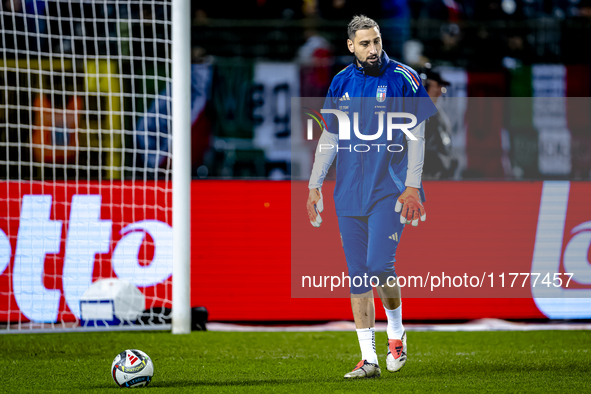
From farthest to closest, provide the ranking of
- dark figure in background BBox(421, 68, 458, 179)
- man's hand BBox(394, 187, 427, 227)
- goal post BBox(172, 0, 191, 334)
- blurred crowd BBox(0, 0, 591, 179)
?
1. blurred crowd BBox(0, 0, 591, 179)
2. dark figure in background BBox(421, 68, 458, 179)
3. goal post BBox(172, 0, 191, 334)
4. man's hand BBox(394, 187, 427, 227)

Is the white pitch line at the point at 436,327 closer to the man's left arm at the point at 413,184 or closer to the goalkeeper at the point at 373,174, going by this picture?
the goalkeeper at the point at 373,174

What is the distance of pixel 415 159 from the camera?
4324 mm

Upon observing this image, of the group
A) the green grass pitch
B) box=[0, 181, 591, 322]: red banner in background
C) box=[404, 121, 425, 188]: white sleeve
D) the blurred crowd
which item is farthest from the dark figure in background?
box=[404, 121, 425, 188]: white sleeve

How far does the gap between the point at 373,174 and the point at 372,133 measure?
0.79 feet

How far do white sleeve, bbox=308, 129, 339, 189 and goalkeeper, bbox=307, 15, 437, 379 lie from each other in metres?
0.01

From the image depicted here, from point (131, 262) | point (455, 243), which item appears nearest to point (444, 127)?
point (455, 243)

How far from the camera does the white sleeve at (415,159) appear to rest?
432 cm

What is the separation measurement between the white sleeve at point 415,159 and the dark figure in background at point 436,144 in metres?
2.05

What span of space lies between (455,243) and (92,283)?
315 centimetres

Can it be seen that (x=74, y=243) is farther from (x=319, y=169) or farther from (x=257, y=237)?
(x=319, y=169)

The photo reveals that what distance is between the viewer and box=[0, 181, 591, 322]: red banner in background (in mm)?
6379

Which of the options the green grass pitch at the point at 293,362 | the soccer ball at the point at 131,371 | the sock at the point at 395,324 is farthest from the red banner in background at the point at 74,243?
the sock at the point at 395,324

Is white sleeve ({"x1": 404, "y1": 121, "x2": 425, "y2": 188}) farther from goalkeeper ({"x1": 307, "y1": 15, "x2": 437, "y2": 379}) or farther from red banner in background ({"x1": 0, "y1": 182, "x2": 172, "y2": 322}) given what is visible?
red banner in background ({"x1": 0, "y1": 182, "x2": 172, "y2": 322})

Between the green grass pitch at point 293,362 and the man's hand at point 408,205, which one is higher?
the man's hand at point 408,205
